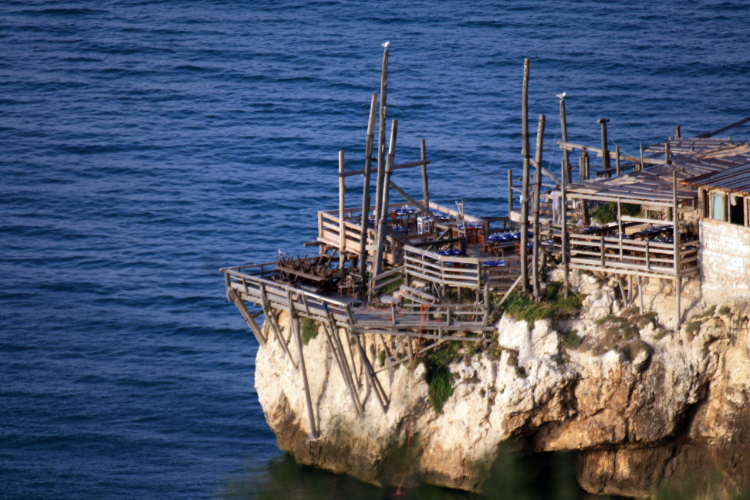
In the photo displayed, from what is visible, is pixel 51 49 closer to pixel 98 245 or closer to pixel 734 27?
pixel 98 245

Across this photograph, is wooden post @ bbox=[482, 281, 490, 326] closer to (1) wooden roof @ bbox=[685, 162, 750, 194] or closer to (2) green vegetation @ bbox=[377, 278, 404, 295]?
(2) green vegetation @ bbox=[377, 278, 404, 295]

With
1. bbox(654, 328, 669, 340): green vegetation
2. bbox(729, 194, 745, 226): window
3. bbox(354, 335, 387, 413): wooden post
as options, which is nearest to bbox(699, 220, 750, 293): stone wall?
bbox(729, 194, 745, 226): window

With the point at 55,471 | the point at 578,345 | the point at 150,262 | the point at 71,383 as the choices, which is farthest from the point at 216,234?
the point at 578,345

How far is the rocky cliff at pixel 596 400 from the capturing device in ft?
137

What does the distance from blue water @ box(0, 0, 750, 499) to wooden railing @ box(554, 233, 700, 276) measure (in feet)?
43.0

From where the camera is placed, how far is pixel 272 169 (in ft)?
309

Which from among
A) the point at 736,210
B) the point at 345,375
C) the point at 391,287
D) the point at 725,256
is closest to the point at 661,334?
the point at 725,256

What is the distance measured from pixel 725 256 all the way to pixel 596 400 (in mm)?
6883

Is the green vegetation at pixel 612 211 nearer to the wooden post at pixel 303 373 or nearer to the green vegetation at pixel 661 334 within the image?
the green vegetation at pixel 661 334

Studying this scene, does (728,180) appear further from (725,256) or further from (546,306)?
(546,306)

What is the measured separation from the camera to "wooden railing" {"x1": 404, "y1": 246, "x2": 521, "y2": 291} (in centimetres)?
4556

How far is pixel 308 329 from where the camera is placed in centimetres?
4988

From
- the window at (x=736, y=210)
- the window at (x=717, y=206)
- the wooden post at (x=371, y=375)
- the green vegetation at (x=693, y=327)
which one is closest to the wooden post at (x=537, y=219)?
the green vegetation at (x=693, y=327)

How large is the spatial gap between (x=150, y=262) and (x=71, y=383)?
1712 centimetres
